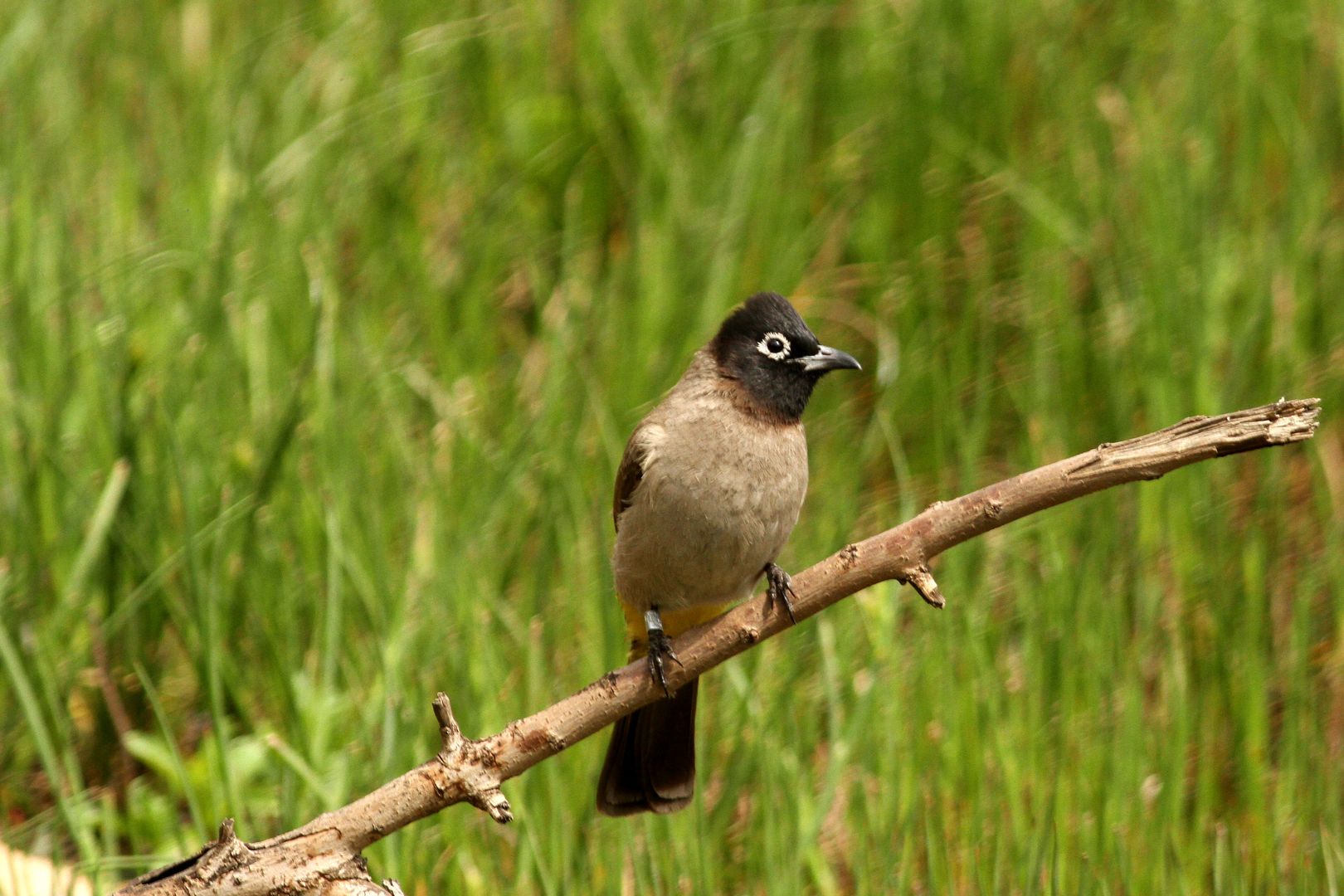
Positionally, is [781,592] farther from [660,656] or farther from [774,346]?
[774,346]

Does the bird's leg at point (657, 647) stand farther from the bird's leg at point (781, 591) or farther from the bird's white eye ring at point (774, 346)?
A: the bird's white eye ring at point (774, 346)

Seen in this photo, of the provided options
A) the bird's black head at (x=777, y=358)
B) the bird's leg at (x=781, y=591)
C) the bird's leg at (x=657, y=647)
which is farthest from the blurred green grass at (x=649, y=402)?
the bird's black head at (x=777, y=358)

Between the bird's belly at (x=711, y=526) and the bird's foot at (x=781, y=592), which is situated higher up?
the bird's belly at (x=711, y=526)

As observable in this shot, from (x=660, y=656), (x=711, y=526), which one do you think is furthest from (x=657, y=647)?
(x=711, y=526)

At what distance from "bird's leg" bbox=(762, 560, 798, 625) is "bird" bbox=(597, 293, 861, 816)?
19 millimetres

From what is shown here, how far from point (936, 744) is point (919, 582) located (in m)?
1.60

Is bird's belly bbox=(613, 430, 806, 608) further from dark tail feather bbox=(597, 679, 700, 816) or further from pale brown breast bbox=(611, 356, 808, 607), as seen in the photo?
dark tail feather bbox=(597, 679, 700, 816)

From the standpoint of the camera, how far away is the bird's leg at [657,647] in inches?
128

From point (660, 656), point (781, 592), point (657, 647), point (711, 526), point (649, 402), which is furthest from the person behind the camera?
point (649, 402)

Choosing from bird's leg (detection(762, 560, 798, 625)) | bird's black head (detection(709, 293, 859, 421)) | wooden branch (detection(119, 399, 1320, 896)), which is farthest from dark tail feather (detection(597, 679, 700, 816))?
wooden branch (detection(119, 399, 1320, 896))

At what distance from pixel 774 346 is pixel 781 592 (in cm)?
106

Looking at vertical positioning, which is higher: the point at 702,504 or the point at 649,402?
the point at 649,402

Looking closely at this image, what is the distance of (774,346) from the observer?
4102 mm

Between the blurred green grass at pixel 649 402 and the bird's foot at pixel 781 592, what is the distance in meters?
0.57
